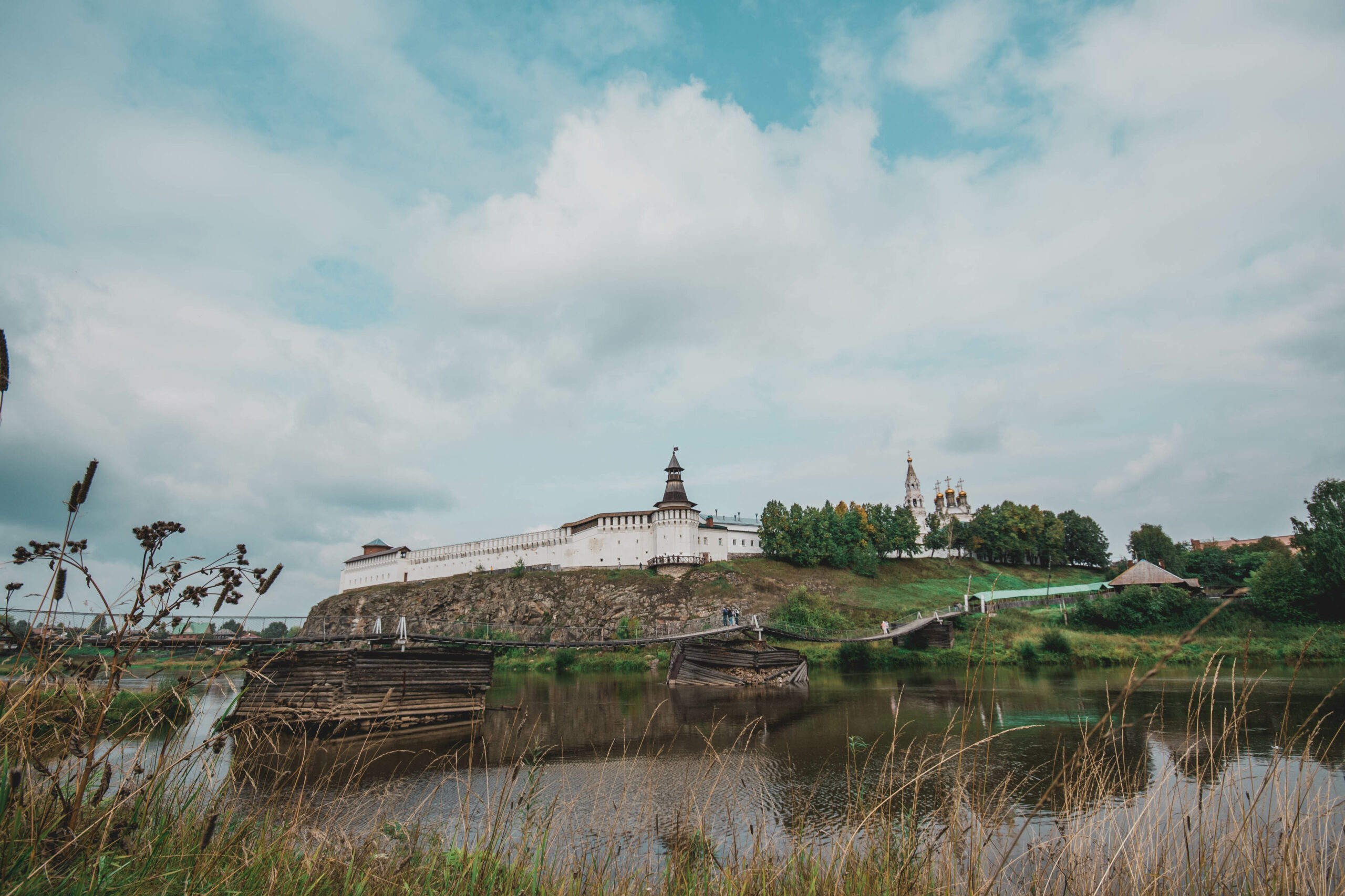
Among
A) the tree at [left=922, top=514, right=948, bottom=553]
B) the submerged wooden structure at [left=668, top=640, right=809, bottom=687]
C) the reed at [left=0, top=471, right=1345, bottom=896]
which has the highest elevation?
the tree at [left=922, top=514, right=948, bottom=553]

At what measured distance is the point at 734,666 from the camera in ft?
96.3

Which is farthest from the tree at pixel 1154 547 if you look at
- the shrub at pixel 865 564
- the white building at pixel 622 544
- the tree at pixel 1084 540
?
the white building at pixel 622 544

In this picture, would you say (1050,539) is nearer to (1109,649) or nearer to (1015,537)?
(1015,537)

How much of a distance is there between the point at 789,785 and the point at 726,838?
307 cm

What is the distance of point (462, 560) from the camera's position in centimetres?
7300

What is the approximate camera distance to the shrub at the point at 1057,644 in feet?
118

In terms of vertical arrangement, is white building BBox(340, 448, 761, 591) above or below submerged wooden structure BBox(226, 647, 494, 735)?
above

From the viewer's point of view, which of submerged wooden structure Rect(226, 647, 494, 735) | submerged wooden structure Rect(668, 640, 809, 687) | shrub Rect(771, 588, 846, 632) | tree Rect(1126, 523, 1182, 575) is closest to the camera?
submerged wooden structure Rect(226, 647, 494, 735)

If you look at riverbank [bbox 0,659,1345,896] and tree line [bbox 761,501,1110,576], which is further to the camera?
tree line [bbox 761,501,1110,576]

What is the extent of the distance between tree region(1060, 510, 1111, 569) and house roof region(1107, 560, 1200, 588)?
1664 inches

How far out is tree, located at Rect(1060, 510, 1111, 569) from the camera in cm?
8950

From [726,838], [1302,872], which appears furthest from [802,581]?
[1302,872]

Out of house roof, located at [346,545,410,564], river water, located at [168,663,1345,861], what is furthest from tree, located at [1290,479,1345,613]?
house roof, located at [346,545,410,564]

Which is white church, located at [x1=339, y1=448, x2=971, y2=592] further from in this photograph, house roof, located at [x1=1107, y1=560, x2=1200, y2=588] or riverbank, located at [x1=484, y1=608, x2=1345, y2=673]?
house roof, located at [x1=1107, y1=560, x2=1200, y2=588]
